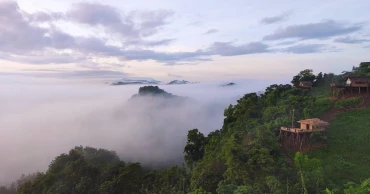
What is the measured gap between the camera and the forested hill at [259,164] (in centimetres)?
2322

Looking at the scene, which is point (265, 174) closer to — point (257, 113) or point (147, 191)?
point (147, 191)

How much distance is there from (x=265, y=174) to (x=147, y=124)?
9905cm

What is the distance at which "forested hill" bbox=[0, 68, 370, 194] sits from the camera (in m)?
23.2

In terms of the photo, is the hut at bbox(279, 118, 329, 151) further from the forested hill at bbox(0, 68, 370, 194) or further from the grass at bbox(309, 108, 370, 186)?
the grass at bbox(309, 108, 370, 186)

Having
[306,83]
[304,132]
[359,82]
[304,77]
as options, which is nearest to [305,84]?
[306,83]

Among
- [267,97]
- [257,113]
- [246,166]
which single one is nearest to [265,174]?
[246,166]

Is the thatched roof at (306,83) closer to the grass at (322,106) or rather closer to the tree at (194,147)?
the grass at (322,106)

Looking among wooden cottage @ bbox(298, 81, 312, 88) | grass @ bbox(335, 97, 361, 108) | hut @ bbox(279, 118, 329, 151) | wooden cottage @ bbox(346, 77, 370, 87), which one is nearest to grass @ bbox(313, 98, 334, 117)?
grass @ bbox(335, 97, 361, 108)

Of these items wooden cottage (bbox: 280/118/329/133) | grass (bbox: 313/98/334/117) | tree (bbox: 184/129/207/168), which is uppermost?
grass (bbox: 313/98/334/117)

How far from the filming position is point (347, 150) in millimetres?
28844

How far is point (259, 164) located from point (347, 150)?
11.0m

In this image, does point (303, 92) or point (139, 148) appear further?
point (139, 148)

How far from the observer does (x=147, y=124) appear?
12044cm

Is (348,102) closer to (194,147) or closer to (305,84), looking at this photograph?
(305,84)
